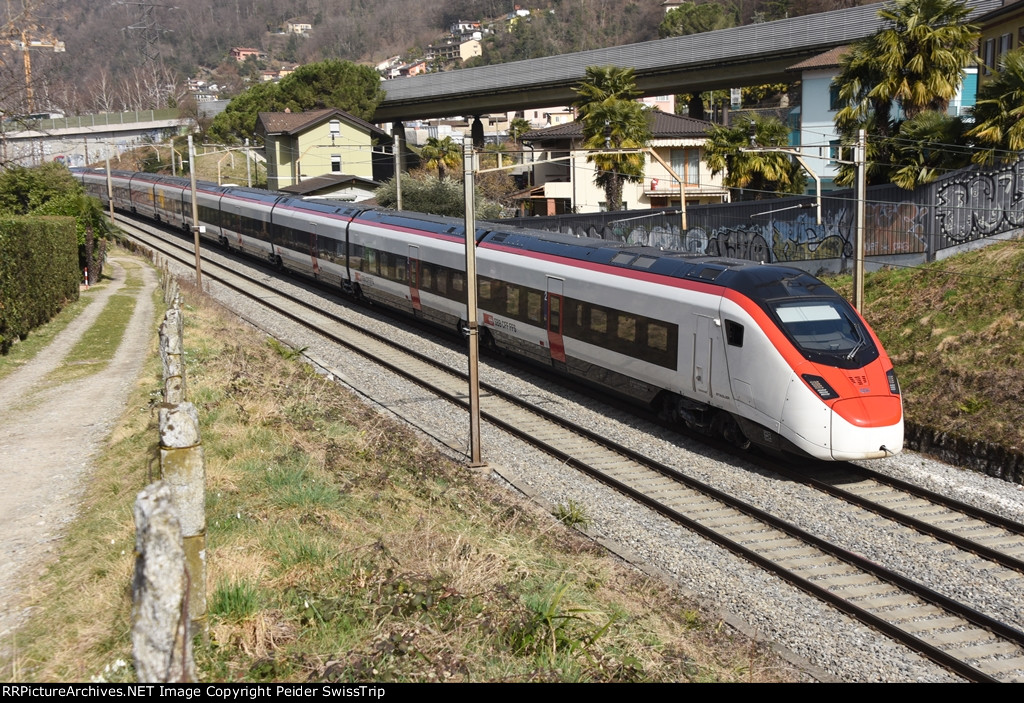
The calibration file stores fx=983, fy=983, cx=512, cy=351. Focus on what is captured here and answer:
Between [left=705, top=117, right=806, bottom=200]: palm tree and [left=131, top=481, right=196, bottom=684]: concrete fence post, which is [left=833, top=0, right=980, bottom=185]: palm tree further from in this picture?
[left=131, top=481, right=196, bottom=684]: concrete fence post

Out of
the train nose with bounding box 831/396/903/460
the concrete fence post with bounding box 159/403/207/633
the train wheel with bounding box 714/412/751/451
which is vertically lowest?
the train wheel with bounding box 714/412/751/451

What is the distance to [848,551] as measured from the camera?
1213cm

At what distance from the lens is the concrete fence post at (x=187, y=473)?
662 cm

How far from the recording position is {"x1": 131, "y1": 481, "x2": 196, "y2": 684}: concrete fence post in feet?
16.9

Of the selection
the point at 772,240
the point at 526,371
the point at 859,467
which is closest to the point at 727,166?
the point at 772,240

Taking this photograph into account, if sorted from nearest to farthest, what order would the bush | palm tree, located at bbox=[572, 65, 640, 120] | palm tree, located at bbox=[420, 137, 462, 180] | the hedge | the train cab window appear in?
the train cab window → the hedge → palm tree, located at bbox=[572, 65, 640, 120] → the bush → palm tree, located at bbox=[420, 137, 462, 180]

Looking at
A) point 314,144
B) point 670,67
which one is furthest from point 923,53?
point 314,144

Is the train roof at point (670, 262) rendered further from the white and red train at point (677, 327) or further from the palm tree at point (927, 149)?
the palm tree at point (927, 149)

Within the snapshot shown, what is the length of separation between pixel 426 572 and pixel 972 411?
12188mm

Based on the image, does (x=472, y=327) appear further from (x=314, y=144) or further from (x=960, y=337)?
(x=314, y=144)

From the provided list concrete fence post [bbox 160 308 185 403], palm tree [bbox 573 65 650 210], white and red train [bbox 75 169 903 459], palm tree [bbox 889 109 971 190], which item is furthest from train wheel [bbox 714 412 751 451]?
palm tree [bbox 573 65 650 210]

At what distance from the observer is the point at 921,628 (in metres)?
10.4

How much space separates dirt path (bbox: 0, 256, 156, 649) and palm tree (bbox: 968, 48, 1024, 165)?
19.8 metres

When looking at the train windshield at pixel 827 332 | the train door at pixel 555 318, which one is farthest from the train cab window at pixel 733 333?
the train door at pixel 555 318
